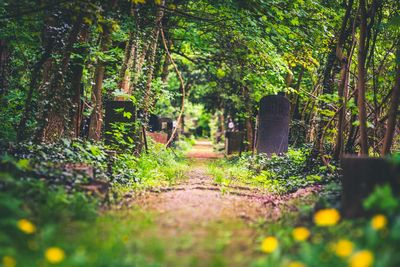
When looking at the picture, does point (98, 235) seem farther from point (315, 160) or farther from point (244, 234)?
point (315, 160)

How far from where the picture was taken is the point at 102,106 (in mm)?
10836

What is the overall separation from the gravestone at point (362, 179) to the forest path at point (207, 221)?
93cm

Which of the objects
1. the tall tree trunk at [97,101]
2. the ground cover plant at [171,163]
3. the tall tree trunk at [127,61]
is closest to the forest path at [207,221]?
the ground cover plant at [171,163]

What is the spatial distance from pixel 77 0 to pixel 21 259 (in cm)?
407

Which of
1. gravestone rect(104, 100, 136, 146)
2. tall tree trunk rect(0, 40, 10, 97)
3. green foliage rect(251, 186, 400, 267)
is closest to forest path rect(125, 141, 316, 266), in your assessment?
green foliage rect(251, 186, 400, 267)

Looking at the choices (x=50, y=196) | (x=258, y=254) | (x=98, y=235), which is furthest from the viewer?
(x=50, y=196)

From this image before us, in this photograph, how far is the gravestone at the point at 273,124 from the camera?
12.8 metres

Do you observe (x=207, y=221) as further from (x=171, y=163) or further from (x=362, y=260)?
(x=171, y=163)

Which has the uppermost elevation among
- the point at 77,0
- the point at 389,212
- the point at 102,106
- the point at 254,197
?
the point at 77,0

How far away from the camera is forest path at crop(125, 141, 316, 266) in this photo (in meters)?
3.29

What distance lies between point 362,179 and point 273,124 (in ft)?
30.4

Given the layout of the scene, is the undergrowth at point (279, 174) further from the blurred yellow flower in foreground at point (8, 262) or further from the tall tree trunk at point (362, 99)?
the blurred yellow flower in foreground at point (8, 262)

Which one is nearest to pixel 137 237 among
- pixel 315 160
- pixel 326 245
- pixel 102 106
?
pixel 326 245

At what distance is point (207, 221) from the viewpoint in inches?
178
